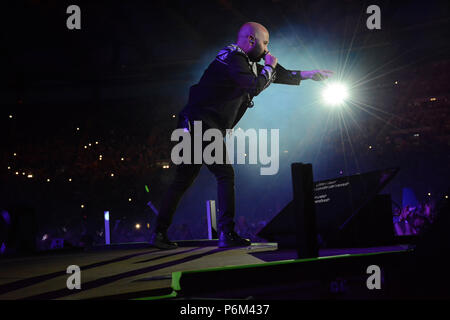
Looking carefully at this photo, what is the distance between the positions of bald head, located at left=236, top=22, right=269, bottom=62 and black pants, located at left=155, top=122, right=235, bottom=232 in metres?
0.67

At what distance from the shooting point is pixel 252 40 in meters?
2.77

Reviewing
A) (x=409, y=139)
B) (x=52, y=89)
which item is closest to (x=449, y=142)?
(x=409, y=139)

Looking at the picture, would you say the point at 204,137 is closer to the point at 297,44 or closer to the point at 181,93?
the point at 297,44

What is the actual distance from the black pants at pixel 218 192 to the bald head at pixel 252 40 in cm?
67

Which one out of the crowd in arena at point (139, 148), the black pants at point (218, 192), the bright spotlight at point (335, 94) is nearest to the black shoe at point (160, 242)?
the black pants at point (218, 192)

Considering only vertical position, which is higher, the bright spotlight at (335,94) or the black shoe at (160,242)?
the bright spotlight at (335,94)

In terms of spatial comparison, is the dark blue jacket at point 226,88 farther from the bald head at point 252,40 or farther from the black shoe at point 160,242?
the black shoe at point 160,242

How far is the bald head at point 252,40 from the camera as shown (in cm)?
276

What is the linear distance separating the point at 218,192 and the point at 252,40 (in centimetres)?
115

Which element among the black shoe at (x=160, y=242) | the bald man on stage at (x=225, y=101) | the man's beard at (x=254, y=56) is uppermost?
the man's beard at (x=254, y=56)

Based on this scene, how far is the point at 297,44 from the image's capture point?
8.75 metres

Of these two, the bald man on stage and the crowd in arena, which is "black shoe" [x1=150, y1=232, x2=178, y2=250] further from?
the crowd in arena

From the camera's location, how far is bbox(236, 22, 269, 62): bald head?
9.07 feet

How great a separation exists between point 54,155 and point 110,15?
19.2 ft
